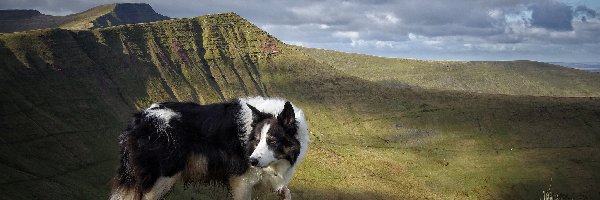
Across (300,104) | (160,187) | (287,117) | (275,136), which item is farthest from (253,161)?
(300,104)

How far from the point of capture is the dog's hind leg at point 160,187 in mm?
10816

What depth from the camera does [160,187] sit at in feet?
35.8

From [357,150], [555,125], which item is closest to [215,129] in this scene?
[357,150]

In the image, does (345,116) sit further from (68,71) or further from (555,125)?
(68,71)

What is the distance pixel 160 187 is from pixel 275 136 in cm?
282

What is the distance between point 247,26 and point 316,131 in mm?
71132

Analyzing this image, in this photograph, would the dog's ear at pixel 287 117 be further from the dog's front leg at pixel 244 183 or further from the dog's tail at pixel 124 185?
the dog's tail at pixel 124 185

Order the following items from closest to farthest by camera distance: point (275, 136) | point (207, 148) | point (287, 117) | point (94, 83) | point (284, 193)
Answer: point (275, 136) < point (287, 117) < point (207, 148) < point (284, 193) < point (94, 83)

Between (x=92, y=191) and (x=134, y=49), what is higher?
(x=134, y=49)

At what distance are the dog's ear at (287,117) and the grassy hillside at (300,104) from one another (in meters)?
52.5

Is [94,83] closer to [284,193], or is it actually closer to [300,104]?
[300,104]

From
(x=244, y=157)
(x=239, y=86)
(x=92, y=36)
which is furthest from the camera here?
(x=239, y=86)

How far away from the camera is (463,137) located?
124625 mm

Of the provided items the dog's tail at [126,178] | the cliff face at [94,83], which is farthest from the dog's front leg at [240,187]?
the cliff face at [94,83]
